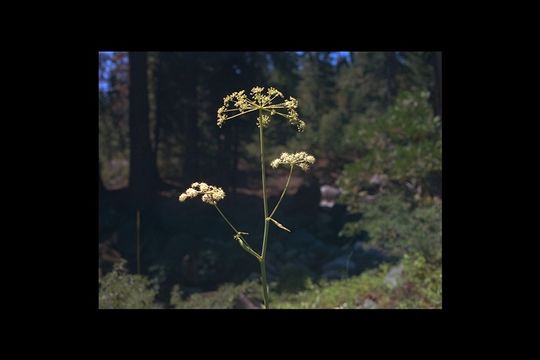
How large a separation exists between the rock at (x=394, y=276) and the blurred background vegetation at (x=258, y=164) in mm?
167

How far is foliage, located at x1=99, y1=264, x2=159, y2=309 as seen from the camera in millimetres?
4324

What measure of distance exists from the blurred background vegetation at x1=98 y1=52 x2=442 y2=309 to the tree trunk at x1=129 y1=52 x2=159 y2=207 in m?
0.01

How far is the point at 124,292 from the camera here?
174 inches

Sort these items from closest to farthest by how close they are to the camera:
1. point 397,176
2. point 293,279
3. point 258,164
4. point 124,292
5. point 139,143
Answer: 1. point 124,292
2. point 293,279
3. point 397,176
4. point 258,164
5. point 139,143

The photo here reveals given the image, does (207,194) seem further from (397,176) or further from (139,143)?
(139,143)

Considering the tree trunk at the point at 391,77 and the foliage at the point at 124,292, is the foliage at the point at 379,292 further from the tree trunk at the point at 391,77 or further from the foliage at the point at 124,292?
the tree trunk at the point at 391,77

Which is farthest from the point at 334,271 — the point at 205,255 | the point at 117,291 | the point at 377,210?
the point at 117,291

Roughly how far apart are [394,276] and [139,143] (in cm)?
260

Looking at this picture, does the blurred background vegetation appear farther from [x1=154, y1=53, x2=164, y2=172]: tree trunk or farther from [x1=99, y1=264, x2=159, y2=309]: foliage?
[x1=99, y1=264, x2=159, y2=309]: foliage

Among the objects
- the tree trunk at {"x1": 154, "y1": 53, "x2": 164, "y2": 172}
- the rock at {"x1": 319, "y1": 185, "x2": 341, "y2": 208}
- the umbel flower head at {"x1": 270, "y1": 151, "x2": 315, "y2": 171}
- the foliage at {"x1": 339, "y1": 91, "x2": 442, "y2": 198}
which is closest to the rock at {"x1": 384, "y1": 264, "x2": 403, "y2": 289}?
the foliage at {"x1": 339, "y1": 91, "x2": 442, "y2": 198}

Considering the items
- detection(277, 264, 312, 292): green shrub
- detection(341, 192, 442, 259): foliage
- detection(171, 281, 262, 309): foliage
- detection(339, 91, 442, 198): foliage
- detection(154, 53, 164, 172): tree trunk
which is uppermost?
detection(154, 53, 164, 172): tree trunk

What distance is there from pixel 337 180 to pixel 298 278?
1057 mm

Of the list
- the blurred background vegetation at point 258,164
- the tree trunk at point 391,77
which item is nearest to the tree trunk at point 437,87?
the blurred background vegetation at point 258,164

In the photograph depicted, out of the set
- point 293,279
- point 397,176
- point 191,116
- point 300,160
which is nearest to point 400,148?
point 397,176
